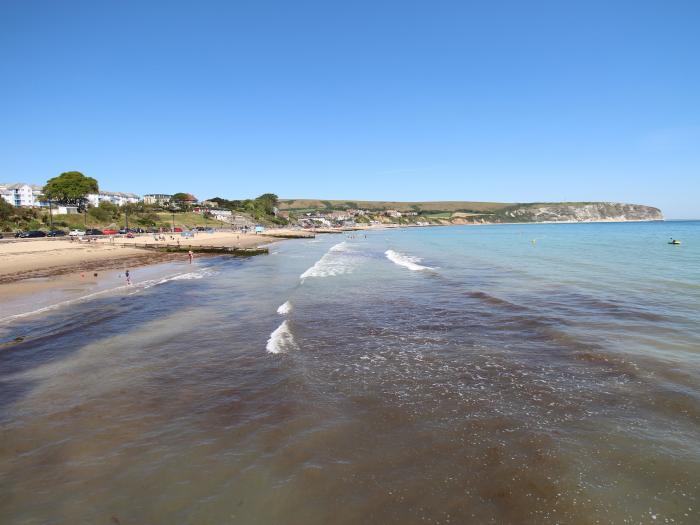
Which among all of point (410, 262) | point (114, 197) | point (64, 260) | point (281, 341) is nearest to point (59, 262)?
point (64, 260)

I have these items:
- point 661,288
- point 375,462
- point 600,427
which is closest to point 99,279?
point 375,462

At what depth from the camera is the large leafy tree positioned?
336 feet

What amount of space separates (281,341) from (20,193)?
16465 centimetres

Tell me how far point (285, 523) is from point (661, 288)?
2708cm

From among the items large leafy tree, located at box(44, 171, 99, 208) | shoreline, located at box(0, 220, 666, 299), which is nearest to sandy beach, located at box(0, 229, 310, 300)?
shoreline, located at box(0, 220, 666, 299)

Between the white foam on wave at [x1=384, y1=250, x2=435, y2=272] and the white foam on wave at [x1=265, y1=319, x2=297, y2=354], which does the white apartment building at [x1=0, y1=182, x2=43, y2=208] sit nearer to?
the white foam on wave at [x1=384, y1=250, x2=435, y2=272]

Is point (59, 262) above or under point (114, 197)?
under

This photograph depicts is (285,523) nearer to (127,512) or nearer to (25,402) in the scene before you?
(127,512)

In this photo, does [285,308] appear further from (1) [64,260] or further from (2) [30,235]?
(2) [30,235]

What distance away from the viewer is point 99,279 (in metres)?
29.6

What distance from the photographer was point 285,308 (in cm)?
1945

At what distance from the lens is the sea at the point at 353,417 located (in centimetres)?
583

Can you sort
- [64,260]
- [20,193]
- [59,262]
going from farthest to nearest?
[20,193] < [64,260] < [59,262]

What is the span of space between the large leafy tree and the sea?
10577 centimetres
